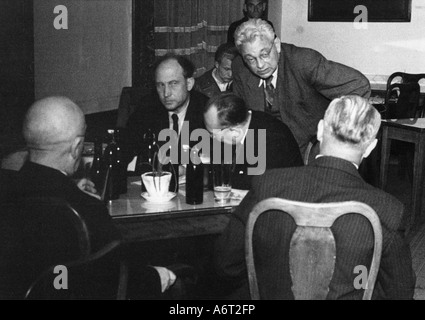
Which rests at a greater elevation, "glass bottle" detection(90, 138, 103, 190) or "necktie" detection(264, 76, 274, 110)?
"necktie" detection(264, 76, 274, 110)

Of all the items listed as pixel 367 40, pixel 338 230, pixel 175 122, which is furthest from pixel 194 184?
pixel 367 40

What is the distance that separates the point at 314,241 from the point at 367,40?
648 cm

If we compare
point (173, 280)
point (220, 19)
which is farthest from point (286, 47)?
point (220, 19)

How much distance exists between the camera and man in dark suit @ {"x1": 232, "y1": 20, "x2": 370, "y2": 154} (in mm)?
3290

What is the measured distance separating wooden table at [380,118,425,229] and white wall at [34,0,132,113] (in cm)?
225

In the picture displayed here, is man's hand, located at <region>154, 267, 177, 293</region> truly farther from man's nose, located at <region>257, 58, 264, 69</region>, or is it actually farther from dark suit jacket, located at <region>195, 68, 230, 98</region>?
dark suit jacket, located at <region>195, 68, 230, 98</region>

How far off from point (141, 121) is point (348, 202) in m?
2.08

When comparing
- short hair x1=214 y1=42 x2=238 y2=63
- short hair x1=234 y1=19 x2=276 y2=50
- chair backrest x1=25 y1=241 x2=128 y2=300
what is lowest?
chair backrest x1=25 y1=241 x2=128 y2=300

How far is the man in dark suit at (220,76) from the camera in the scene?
4703mm

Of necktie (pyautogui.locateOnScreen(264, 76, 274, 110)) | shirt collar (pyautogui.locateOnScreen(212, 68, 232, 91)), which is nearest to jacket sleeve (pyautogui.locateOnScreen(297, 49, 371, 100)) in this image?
necktie (pyautogui.locateOnScreen(264, 76, 274, 110))

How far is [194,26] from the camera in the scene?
6.10m

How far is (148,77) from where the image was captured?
552cm
